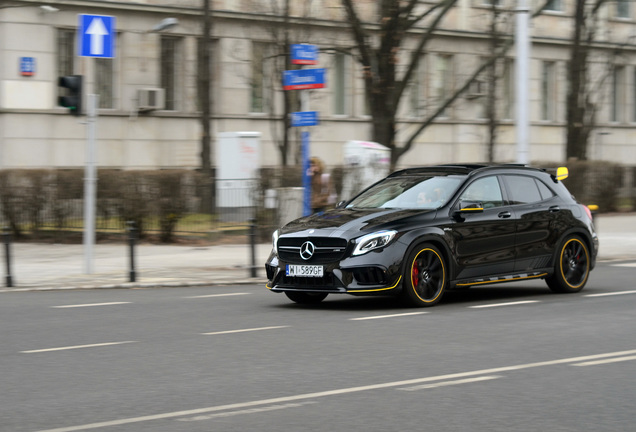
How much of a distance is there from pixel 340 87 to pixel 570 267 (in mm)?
25120

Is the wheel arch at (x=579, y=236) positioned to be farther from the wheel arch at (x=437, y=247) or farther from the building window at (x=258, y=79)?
the building window at (x=258, y=79)

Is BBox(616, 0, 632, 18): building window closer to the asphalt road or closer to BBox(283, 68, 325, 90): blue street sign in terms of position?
BBox(283, 68, 325, 90): blue street sign

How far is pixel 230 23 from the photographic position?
113 ft

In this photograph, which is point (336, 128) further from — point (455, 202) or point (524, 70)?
point (455, 202)

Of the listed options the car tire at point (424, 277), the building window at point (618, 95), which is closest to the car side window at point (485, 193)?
the car tire at point (424, 277)

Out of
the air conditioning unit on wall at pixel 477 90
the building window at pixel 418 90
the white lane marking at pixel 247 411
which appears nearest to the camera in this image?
the white lane marking at pixel 247 411

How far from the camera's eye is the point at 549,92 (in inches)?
1741

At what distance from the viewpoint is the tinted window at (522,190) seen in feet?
43.7

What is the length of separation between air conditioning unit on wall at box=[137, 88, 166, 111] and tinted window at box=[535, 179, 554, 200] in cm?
2035

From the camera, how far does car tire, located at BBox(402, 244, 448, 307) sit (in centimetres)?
1170

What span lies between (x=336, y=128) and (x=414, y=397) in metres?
30.8

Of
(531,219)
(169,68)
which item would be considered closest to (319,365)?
(531,219)

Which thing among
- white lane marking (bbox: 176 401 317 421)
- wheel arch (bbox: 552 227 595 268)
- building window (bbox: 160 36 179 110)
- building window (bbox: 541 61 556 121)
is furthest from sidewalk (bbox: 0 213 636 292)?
building window (bbox: 541 61 556 121)

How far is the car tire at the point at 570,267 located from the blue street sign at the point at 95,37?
6.84 m
